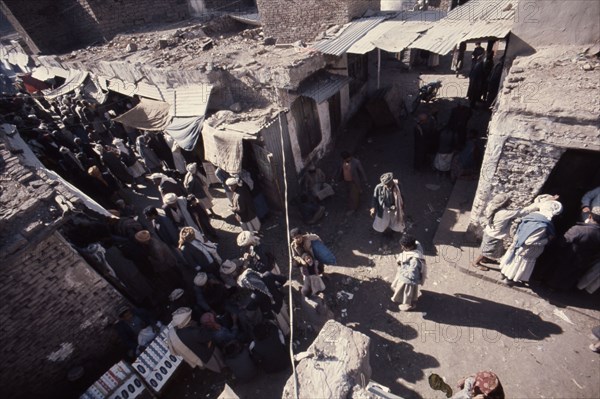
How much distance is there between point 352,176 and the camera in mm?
6602

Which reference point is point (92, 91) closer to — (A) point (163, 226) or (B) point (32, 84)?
(B) point (32, 84)

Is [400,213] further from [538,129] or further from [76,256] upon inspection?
[76,256]

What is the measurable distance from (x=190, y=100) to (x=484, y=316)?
7.65 metres

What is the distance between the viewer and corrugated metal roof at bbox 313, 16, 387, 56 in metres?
6.81

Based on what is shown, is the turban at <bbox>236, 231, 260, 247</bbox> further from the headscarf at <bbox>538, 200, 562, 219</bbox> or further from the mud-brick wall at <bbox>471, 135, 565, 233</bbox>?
the headscarf at <bbox>538, 200, 562, 219</bbox>

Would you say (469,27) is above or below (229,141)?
above

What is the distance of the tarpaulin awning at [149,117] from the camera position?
8.05 metres

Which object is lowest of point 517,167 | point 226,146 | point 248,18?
point 517,167

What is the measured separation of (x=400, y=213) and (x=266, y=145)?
3.13 meters

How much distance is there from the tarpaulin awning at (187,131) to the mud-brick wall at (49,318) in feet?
11.8

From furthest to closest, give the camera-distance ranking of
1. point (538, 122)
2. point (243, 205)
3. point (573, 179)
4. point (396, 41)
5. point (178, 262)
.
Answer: point (243, 205) < point (396, 41) < point (178, 262) < point (573, 179) < point (538, 122)

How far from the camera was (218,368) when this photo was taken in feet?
15.1

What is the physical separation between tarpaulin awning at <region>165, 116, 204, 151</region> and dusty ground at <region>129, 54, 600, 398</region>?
272 cm

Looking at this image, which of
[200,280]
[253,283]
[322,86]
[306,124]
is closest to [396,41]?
[322,86]
